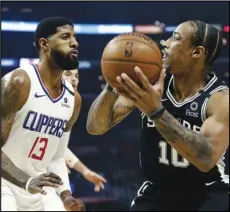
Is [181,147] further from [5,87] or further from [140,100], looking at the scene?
[5,87]

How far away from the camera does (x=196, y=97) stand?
277 centimetres

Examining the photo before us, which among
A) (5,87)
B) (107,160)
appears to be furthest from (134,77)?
(107,160)

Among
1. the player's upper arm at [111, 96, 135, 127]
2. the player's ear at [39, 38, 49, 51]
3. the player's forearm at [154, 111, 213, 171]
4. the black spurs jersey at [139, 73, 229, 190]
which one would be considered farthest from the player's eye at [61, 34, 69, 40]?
the player's forearm at [154, 111, 213, 171]

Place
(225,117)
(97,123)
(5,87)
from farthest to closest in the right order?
(5,87) < (97,123) < (225,117)

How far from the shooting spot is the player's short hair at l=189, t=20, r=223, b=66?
112 inches

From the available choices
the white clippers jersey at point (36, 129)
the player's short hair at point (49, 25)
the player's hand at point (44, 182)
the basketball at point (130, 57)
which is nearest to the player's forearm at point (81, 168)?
the white clippers jersey at point (36, 129)

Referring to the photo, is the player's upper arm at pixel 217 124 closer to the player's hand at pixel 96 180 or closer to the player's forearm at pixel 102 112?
the player's forearm at pixel 102 112

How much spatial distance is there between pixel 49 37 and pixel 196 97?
1037 mm

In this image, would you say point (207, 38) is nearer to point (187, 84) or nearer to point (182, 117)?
point (187, 84)

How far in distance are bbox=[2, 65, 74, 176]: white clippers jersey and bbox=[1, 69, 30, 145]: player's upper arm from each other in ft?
0.26

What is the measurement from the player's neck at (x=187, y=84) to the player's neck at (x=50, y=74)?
790mm

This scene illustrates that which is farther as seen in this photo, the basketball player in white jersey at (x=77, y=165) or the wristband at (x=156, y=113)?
the basketball player in white jersey at (x=77, y=165)

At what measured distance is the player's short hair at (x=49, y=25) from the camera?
10.9 ft

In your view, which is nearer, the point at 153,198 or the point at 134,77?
the point at 134,77
